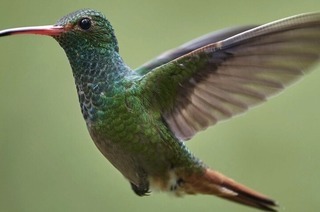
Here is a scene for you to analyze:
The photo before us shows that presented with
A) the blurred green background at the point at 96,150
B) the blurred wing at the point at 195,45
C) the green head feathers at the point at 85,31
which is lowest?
the blurred green background at the point at 96,150

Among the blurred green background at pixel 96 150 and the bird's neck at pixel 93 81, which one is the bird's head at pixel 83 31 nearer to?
the bird's neck at pixel 93 81

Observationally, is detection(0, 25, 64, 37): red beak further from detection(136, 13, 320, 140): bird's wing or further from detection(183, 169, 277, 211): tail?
detection(183, 169, 277, 211): tail

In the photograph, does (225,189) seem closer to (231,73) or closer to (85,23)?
(231,73)

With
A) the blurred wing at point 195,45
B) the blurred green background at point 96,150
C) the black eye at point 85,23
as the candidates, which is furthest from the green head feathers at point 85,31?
the blurred green background at point 96,150

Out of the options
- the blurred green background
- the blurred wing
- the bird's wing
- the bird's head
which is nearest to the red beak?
the bird's head

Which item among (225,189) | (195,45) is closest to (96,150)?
(195,45)

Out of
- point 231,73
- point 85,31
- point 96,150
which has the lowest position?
point 96,150

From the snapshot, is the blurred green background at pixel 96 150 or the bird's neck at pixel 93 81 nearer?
the bird's neck at pixel 93 81
